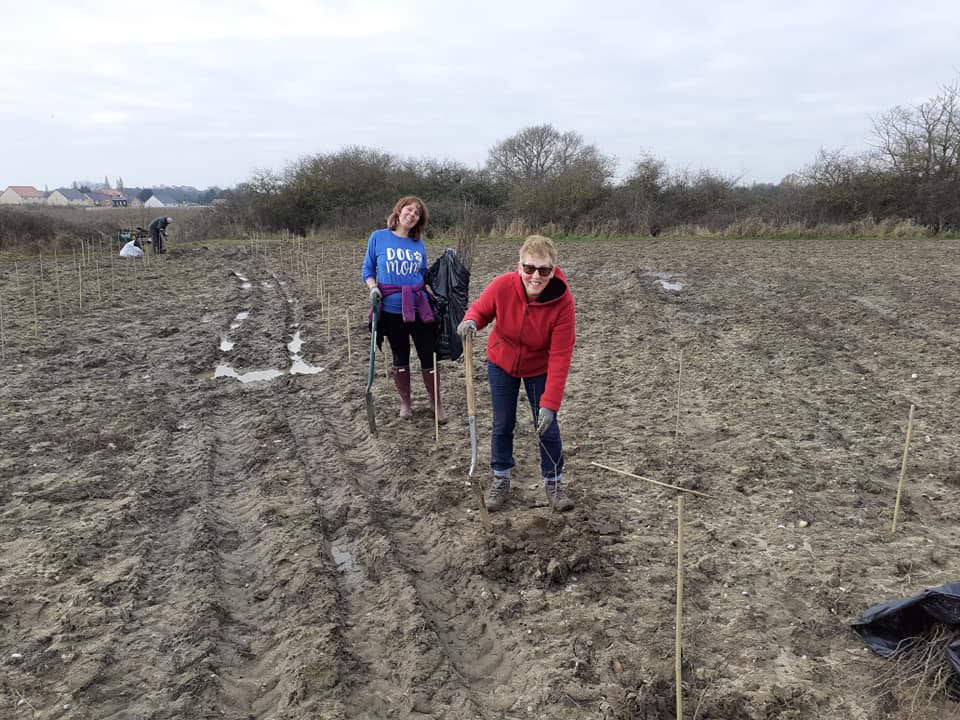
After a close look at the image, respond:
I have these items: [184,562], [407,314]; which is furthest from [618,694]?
[407,314]

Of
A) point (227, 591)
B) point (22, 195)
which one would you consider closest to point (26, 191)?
point (22, 195)

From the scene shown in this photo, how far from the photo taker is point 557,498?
379 cm

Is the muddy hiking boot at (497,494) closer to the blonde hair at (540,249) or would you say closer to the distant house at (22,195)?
the blonde hair at (540,249)

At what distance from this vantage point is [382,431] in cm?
525

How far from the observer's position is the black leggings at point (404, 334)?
4.98 meters

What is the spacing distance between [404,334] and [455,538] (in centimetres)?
194

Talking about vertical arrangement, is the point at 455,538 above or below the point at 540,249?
below

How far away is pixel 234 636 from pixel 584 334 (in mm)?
6322

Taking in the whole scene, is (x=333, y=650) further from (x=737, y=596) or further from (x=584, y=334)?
(x=584, y=334)

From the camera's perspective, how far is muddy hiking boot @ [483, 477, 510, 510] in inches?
152

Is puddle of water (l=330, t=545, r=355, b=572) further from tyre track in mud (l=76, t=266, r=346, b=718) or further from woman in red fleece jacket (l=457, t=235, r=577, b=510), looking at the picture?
woman in red fleece jacket (l=457, t=235, r=577, b=510)

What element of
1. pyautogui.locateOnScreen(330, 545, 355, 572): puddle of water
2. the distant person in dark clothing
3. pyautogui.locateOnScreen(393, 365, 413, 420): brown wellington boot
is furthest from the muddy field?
the distant person in dark clothing

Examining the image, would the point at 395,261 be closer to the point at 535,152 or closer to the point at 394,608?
the point at 394,608

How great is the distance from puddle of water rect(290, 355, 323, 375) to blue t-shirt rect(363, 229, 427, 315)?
2585mm
